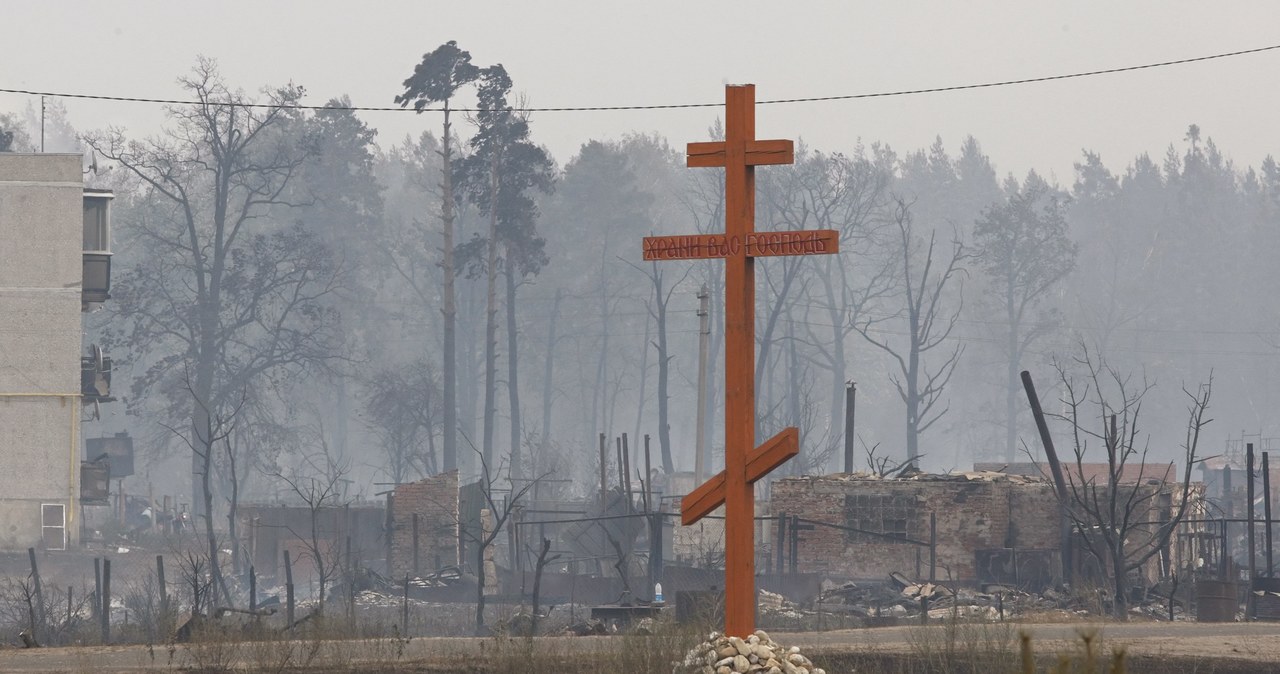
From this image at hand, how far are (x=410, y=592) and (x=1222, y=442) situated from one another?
3188 inches

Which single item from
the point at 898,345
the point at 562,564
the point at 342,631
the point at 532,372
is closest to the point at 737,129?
the point at 342,631

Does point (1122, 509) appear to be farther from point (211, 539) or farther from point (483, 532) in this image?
point (211, 539)

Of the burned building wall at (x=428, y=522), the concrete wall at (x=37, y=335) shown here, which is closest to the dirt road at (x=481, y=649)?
the burned building wall at (x=428, y=522)

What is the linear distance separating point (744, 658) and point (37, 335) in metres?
33.9

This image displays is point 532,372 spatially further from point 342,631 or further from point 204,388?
point 342,631

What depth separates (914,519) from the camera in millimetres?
31016

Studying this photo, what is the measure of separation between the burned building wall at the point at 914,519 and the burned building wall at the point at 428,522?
7983mm

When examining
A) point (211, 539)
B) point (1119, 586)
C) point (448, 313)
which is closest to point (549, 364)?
point (448, 313)

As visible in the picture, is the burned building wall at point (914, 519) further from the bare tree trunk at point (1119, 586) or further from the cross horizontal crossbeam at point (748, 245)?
the cross horizontal crossbeam at point (748, 245)

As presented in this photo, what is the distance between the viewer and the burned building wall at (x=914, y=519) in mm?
30594

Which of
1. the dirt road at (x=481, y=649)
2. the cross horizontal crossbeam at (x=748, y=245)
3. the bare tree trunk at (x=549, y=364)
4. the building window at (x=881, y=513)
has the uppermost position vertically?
the bare tree trunk at (x=549, y=364)

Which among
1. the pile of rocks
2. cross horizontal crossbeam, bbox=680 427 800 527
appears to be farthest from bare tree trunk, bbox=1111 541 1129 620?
cross horizontal crossbeam, bbox=680 427 800 527

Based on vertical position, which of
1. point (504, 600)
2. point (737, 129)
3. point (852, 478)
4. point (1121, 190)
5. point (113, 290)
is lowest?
point (504, 600)

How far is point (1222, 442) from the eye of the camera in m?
101
